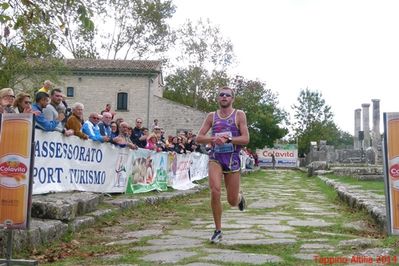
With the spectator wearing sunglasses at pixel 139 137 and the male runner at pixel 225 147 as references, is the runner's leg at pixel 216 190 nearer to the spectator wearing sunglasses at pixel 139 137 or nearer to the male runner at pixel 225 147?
the male runner at pixel 225 147

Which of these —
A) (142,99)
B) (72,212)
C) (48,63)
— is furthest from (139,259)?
(142,99)

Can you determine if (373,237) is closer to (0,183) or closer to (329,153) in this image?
(0,183)

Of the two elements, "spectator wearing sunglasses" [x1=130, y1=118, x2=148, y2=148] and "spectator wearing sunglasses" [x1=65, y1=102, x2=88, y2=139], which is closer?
"spectator wearing sunglasses" [x1=65, y1=102, x2=88, y2=139]

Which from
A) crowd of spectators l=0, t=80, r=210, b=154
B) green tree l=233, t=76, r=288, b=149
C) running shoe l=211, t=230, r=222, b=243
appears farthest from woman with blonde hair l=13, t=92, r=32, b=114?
green tree l=233, t=76, r=288, b=149

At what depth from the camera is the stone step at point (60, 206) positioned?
597cm

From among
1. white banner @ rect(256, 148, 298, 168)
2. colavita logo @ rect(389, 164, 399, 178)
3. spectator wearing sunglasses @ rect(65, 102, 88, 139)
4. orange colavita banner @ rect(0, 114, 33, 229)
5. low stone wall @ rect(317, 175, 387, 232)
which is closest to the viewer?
orange colavita banner @ rect(0, 114, 33, 229)

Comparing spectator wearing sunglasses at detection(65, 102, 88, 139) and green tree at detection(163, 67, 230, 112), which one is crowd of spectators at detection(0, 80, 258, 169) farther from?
green tree at detection(163, 67, 230, 112)

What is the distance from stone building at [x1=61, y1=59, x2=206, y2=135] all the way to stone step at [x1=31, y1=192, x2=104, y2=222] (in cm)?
3608

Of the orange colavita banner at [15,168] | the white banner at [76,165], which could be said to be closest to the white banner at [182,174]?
the white banner at [76,165]

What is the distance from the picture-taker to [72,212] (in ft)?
20.9

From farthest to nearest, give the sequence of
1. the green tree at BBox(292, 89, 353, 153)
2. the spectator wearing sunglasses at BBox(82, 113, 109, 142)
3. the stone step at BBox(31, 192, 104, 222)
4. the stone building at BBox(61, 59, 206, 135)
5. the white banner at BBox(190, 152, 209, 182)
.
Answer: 1. the green tree at BBox(292, 89, 353, 153)
2. the stone building at BBox(61, 59, 206, 135)
3. the white banner at BBox(190, 152, 209, 182)
4. the spectator wearing sunglasses at BBox(82, 113, 109, 142)
5. the stone step at BBox(31, 192, 104, 222)

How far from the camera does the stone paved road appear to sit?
4.59 metres

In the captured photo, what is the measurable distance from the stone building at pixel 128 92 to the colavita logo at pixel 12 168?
3892 centimetres

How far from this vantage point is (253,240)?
563 cm
